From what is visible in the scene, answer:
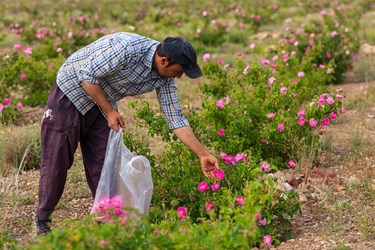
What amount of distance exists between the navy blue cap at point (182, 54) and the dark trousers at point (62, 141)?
631mm

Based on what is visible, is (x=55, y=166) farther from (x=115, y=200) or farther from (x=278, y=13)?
(x=278, y=13)

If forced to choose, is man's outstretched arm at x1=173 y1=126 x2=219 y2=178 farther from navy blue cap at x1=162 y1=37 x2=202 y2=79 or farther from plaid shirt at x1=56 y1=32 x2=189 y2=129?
navy blue cap at x1=162 y1=37 x2=202 y2=79

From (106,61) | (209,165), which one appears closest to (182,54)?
(106,61)

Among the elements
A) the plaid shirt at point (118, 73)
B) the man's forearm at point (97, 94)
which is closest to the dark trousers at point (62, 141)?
the plaid shirt at point (118, 73)

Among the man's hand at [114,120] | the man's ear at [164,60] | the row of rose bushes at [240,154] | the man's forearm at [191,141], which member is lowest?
the row of rose bushes at [240,154]

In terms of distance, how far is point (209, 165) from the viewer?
13.2 feet

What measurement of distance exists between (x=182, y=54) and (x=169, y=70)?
0.15 m

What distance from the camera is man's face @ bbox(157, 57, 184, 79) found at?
377cm

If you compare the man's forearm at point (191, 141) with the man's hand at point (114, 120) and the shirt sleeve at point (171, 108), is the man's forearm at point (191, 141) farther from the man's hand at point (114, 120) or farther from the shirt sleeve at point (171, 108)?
the man's hand at point (114, 120)

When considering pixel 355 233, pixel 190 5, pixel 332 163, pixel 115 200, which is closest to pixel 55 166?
pixel 115 200

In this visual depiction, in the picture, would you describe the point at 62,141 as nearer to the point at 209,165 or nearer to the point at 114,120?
the point at 114,120

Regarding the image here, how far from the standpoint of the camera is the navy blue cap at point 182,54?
12.1ft

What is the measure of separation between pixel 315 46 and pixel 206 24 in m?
4.04

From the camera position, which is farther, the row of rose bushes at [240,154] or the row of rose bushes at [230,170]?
the row of rose bushes at [240,154]
